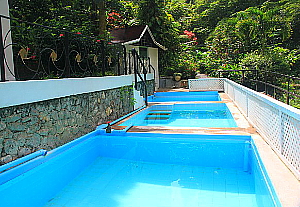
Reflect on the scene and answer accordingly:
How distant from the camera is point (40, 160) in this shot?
3.96 metres

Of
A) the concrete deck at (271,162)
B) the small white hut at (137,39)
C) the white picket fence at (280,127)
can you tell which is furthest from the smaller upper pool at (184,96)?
the white picket fence at (280,127)

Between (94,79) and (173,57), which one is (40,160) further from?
(173,57)

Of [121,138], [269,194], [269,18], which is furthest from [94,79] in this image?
[269,18]

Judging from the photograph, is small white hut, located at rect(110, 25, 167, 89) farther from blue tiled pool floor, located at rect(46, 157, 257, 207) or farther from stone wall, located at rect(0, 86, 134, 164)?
blue tiled pool floor, located at rect(46, 157, 257, 207)

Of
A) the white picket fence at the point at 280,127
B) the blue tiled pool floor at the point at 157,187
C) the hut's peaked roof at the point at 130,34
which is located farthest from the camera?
the hut's peaked roof at the point at 130,34

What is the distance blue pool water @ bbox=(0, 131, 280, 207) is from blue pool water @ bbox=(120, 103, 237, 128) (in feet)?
4.61

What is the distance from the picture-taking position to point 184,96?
12836 millimetres

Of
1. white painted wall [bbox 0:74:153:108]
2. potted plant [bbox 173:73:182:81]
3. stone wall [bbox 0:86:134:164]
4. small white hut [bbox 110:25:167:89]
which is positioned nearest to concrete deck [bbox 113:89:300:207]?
stone wall [bbox 0:86:134:164]

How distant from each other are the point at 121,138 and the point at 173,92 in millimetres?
8457

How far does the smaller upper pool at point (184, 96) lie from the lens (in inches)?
490

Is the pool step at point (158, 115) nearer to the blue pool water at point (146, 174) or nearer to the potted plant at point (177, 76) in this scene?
the blue pool water at point (146, 174)

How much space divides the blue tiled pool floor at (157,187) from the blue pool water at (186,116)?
2221mm

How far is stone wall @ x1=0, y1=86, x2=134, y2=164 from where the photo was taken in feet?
11.8

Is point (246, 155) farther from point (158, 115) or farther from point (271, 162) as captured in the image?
point (158, 115)
